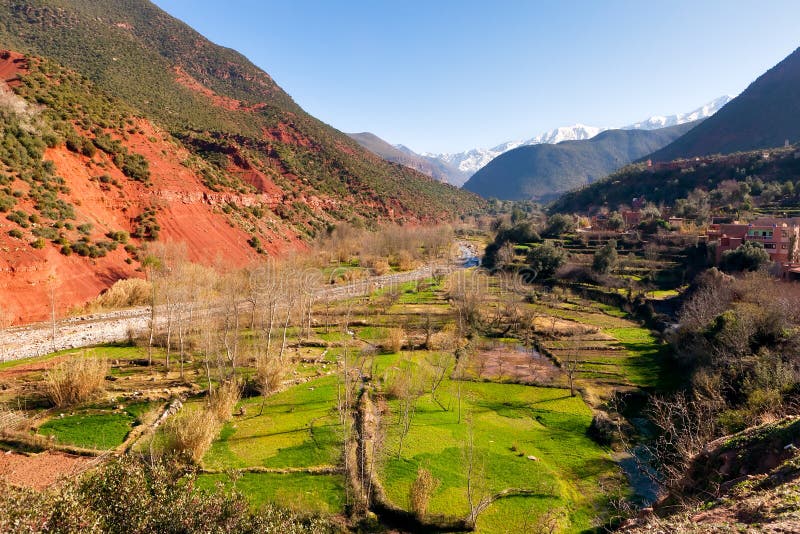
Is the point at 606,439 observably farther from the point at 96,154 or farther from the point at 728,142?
the point at 728,142

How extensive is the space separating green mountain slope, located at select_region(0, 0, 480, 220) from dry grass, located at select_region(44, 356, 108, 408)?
56.3m

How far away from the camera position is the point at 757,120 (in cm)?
11612

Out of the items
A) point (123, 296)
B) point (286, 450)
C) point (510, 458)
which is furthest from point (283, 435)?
point (123, 296)

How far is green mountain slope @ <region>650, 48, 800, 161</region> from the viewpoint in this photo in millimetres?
108625

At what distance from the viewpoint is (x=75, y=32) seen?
73.4 meters

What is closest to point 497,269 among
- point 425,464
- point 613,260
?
point 613,260

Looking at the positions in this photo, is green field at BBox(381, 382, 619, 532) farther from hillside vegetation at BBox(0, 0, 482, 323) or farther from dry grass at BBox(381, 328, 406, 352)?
hillside vegetation at BBox(0, 0, 482, 323)

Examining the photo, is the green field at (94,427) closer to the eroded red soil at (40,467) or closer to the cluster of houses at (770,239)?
the eroded red soil at (40,467)

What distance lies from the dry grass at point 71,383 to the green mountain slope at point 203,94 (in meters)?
56.3

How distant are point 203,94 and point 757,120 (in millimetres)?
146132

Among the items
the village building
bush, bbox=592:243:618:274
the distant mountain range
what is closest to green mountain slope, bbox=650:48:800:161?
the distant mountain range

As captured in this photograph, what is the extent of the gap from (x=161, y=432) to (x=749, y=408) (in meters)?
23.4

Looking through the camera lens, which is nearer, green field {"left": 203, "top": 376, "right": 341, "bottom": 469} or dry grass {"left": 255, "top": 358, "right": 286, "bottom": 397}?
green field {"left": 203, "top": 376, "right": 341, "bottom": 469}

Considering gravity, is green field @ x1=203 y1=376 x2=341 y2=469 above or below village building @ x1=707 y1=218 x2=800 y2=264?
below
